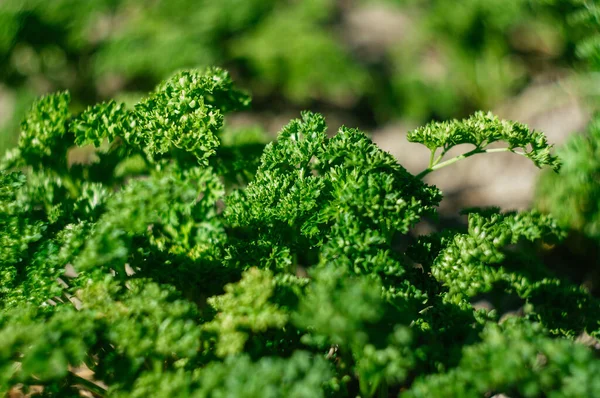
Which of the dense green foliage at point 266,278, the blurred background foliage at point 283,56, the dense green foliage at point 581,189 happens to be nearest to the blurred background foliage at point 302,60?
the blurred background foliage at point 283,56

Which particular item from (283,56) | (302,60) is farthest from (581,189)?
(283,56)

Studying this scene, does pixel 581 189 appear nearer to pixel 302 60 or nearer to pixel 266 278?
pixel 266 278

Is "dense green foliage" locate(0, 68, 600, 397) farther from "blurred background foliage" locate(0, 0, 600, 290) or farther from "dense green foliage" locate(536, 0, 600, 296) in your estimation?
"blurred background foliage" locate(0, 0, 600, 290)

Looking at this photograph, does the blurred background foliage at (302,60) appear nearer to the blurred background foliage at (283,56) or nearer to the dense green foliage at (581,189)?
the blurred background foliage at (283,56)

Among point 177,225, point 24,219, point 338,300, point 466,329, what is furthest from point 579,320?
point 24,219

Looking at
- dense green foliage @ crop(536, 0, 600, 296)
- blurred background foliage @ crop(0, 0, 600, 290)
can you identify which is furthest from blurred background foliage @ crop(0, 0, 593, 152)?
dense green foliage @ crop(536, 0, 600, 296)
